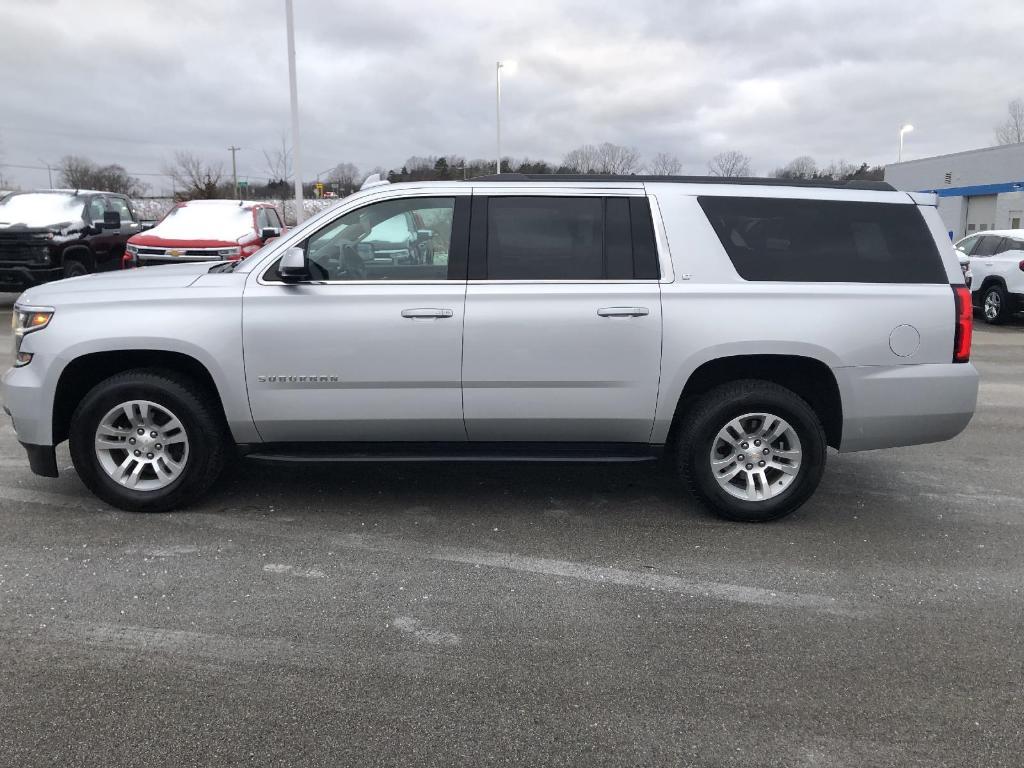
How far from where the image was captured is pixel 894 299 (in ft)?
15.4

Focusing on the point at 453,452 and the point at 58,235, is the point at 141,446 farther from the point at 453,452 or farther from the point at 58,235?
the point at 58,235

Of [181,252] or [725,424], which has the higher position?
[181,252]

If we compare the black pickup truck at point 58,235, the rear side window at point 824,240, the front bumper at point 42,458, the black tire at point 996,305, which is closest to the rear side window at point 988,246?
the black tire at point 996,305

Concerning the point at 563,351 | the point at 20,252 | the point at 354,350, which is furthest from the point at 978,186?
the point at 354,350

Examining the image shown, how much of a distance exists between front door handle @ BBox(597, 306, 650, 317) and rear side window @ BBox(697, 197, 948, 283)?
0.60 metres

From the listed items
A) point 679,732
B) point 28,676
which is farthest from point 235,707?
point 679,732

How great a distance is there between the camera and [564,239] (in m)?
4.75

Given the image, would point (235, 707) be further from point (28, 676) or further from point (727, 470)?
point (727, 470)

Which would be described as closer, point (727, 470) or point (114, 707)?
point (114, 707)

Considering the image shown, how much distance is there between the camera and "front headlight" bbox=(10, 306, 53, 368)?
475 centimetres

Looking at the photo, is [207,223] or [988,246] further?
[988,246]

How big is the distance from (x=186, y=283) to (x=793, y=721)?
12.4ft

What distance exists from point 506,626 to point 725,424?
184cm

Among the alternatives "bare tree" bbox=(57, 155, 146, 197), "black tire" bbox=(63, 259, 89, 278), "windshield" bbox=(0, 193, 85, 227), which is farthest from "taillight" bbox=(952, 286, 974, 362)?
"bare tree" bbox=(57, 155, 146, 197)
